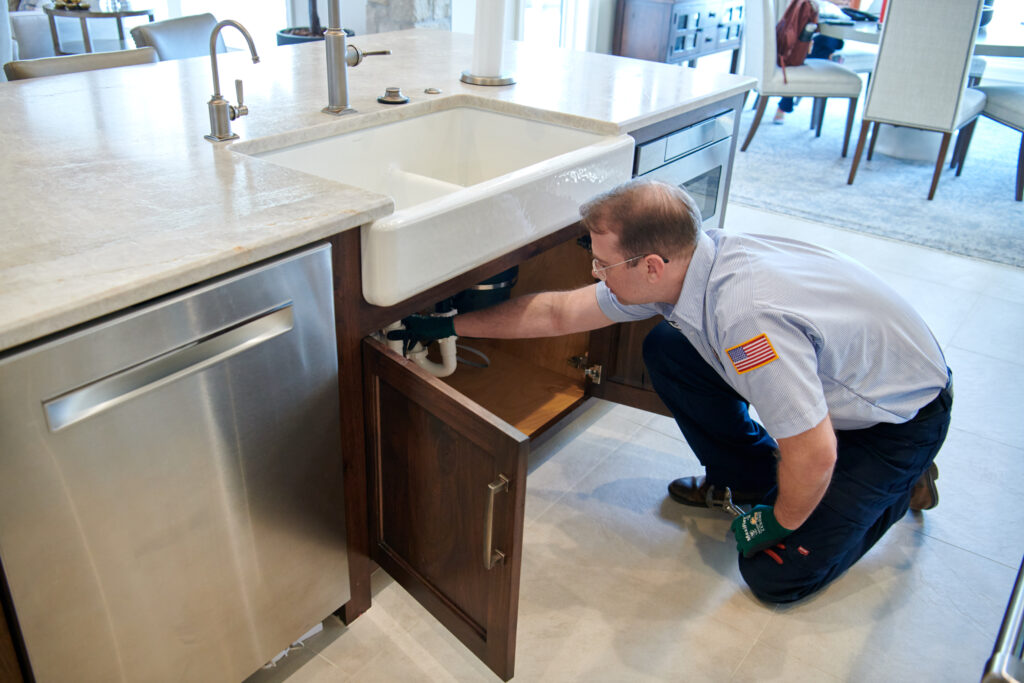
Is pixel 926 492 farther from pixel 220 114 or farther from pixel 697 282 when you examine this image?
pixel 220 114

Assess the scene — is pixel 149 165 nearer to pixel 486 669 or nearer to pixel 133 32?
pixel 486 669

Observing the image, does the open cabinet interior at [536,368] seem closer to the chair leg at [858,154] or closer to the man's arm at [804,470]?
the man's arm at [804,470]

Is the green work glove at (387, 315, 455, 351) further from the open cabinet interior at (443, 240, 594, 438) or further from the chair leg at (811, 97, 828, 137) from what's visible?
the chair leg at (811, 97, 828, 137)

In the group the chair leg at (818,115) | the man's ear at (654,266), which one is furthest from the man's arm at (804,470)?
the chair leg at (818,115)

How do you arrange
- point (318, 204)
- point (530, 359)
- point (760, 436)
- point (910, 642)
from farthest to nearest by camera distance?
point (530, 359), point (760, 436), point (910, 642), point (318, 204)

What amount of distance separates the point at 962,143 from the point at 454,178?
3421mm

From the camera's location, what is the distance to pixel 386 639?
1.61 m

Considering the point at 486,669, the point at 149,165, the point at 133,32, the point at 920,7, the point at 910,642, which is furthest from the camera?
the point at 920,7

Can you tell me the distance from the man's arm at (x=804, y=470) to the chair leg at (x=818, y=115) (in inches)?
160

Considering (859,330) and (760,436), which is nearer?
(859,330)

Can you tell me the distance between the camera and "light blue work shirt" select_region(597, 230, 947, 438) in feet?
4.56

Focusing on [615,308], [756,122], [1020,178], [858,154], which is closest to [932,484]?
[615,308]

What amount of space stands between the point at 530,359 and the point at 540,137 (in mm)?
615

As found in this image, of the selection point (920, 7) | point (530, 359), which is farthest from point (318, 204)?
point (920, 7)
